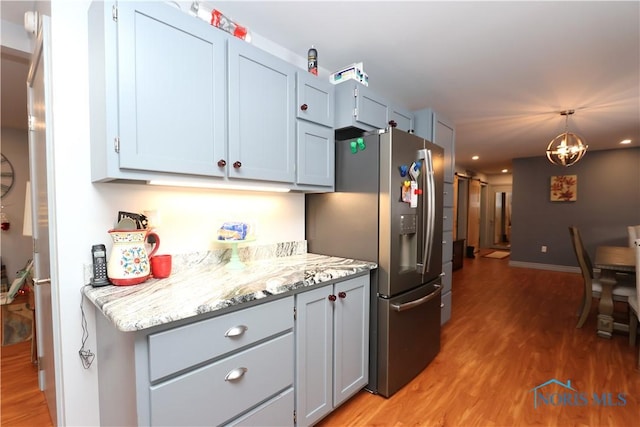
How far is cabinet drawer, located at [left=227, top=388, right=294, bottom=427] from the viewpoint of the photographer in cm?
125

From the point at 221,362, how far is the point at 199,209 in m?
0.89

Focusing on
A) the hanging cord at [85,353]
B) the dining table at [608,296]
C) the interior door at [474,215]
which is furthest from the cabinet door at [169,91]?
the interior door at [474,215]

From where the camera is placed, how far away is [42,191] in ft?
A: 4.96

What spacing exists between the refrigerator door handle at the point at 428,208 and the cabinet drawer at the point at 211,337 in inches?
43.0

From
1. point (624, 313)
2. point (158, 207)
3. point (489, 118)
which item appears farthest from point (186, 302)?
point (624, 313)

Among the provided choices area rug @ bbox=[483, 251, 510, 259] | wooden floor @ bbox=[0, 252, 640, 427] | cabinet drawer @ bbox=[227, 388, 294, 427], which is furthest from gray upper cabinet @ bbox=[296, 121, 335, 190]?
area rug @ bbox=[483, 251, 510, 259]

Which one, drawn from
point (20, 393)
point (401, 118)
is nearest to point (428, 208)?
point (401, 118)

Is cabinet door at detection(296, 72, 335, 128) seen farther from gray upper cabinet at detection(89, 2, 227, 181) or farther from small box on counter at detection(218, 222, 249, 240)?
small box on counter at detection(218, 222, 249, 240)

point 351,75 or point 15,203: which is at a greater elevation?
point 351,75

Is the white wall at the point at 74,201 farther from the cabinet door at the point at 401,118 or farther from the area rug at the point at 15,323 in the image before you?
the area rug at the point at 15,323

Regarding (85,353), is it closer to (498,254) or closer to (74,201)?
(74,201)

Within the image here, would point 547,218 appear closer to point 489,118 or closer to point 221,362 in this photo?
point 489,118

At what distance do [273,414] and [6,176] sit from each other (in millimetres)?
4740

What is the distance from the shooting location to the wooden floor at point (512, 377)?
1751 millimetres
